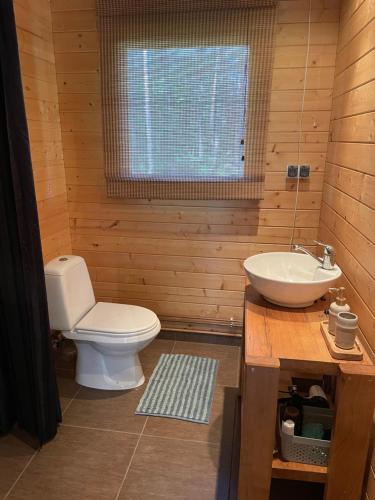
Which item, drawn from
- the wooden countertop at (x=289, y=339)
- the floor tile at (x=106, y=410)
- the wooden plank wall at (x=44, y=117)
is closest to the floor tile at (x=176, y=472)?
the floor tile at (x=106, y=410)

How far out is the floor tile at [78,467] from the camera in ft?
5.30

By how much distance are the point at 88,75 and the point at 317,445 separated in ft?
8.05

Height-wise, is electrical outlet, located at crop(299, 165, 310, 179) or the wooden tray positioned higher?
electrical outlet, located at crop(299, 165, 310, 179)

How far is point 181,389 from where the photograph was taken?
7.50 feet

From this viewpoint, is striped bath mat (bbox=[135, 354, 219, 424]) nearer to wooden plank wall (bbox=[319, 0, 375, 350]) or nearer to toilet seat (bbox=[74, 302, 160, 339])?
toilet seat (bbox=[74, 302, 160, 339])

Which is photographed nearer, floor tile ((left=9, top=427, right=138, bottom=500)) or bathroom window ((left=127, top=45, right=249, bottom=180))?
floor tile ((left=9, top=427, right=138, bottom=500))

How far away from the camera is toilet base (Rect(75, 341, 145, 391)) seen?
2242mm

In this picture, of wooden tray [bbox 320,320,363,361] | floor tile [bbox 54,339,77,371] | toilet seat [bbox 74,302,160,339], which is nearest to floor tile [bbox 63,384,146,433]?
floor tile [bbox 54,339,77,371]

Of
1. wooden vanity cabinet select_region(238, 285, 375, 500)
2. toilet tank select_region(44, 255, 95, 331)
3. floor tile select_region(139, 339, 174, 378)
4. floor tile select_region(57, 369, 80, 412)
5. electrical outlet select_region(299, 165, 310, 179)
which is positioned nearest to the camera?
wooden vanity cabinet select_region(238, 285, 375, 500)

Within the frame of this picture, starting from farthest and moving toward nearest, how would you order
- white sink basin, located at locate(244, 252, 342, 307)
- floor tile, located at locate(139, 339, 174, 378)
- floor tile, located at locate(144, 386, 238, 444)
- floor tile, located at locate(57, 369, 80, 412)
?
floor tile, located at locate(139, 339, 174, 378) → floor tile, located at locate(57, 369, 80, 412) → floor tile, located at locate(144, 386, 238, 444) → white sink basin, located at locate(244, 252, 342, 307)

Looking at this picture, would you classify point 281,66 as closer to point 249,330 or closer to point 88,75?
point 88,75

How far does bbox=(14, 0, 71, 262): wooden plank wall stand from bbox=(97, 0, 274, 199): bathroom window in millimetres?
362

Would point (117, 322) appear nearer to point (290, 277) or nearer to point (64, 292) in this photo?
point (64, 292)

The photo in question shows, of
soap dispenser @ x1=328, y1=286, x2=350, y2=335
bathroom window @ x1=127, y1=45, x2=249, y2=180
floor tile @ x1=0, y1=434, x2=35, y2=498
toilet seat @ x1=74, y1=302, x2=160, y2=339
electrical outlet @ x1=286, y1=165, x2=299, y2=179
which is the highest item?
bathroom window @ x1=127, y1=45, x2=249, y2=180
